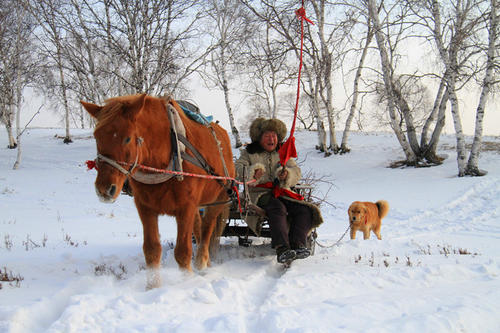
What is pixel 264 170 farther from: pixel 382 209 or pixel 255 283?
pixel 382 209

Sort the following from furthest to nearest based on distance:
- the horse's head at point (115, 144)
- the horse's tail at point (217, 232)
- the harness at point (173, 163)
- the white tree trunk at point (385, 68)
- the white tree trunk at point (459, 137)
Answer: the white tree trunk at point (385, 68), the white tree trunk at point (459, 137), the horse's tail at point (217, 232), the harness at point (173, 163), the horse's head at point (115, 144)

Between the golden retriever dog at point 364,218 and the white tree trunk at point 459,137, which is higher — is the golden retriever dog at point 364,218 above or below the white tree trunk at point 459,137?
below

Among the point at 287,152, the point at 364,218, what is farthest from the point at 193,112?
the point at 364,218

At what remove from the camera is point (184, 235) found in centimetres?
295

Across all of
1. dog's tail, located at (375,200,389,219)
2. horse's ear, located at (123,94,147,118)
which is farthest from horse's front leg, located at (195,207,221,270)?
dog's tail, located at (375,200,389,219)

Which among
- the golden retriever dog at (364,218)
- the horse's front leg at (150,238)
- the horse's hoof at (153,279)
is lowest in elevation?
the golden retriever dog at (364,218)

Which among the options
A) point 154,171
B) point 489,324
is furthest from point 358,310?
point 154,171

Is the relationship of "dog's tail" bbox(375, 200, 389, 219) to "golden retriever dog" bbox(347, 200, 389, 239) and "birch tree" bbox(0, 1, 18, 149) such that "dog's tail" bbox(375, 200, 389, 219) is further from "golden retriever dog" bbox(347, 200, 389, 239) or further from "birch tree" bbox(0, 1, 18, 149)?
"birch tree" bbox(0, 1, 18, 149)

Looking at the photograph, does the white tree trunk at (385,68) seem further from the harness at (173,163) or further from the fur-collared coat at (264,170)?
the harness at (173,163)

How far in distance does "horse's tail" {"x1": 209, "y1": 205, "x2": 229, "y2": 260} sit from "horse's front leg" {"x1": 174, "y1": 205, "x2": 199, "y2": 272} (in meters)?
1.09

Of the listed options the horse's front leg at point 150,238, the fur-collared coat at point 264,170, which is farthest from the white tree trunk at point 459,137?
the horse's front leg at point 150,238

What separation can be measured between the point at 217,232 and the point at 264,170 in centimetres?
99

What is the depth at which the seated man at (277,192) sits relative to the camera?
11.5ft

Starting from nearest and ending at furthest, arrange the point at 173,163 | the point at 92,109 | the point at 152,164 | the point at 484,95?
the point at 92,109 < the point at 152,164 < the point at 173,163 < the point at 484,95
